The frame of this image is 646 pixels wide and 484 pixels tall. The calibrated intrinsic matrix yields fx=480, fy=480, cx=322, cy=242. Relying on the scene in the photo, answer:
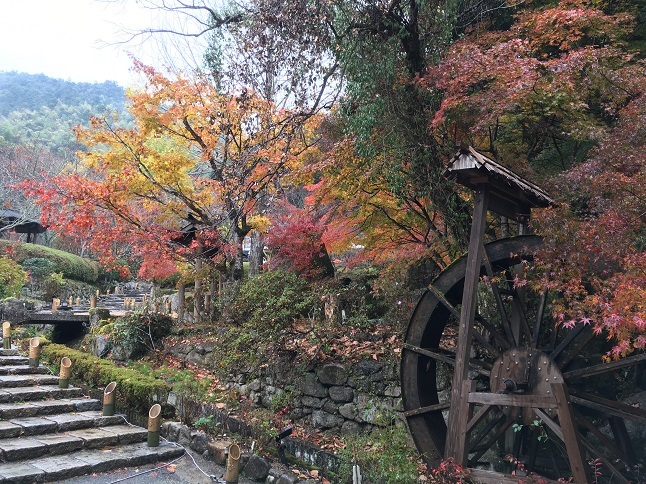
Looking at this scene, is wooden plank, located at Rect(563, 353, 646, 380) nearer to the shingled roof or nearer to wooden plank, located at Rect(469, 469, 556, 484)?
wooden plank, located at Rect(469, 469, 556, 484)

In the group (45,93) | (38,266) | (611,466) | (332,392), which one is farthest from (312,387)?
(45,93)

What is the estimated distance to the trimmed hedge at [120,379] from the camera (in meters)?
7.90

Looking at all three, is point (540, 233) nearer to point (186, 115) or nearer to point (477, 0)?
point (477, 0)

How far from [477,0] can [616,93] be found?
4039 millimetres

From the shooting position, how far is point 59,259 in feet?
79.0

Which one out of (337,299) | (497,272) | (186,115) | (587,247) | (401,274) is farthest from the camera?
(186,115)

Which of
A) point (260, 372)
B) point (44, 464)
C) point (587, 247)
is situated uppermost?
point (587, 247)

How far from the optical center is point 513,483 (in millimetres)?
5359

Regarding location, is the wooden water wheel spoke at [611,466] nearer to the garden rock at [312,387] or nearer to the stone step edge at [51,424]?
the garden rock at [312,387]

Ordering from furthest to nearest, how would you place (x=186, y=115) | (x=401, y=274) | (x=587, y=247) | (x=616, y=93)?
A: (x=186, y=115) < (x=401, y=274) < (x=616, y=93) < (x=587, y=247)

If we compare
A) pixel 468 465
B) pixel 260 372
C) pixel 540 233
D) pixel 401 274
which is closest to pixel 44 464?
pixel 260 372

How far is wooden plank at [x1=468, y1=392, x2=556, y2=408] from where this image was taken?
5215 millimetres

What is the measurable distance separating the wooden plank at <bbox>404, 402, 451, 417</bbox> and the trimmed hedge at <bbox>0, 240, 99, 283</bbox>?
21.6 metres

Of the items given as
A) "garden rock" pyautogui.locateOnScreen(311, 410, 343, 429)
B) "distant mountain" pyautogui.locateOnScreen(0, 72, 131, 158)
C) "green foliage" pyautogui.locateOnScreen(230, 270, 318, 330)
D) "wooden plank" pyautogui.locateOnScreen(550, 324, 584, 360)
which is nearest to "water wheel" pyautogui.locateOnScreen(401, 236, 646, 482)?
"wooden plank" pyautogui.locateOnScreen(550, 324, 584, 360)
